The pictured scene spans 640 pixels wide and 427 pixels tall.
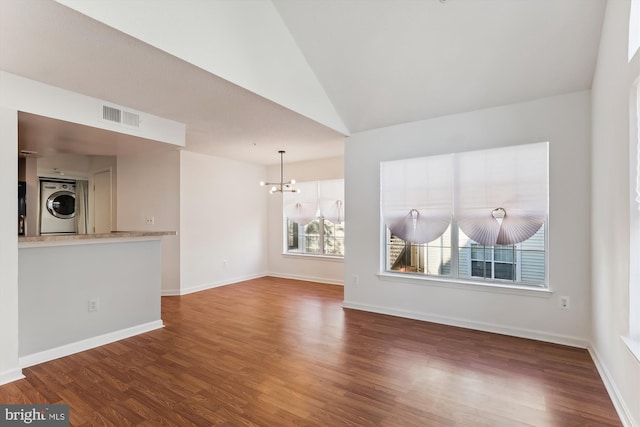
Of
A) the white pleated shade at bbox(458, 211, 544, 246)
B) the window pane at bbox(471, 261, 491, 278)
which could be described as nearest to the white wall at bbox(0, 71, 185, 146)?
the white pleated shade at bbox(458, 211, 544, 246)

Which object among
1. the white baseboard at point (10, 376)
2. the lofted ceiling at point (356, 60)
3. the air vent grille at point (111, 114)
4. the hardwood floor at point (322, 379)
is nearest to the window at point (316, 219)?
the lofted ceiling at point (356, 60)

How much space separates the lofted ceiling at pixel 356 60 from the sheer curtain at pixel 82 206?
2.29 meters

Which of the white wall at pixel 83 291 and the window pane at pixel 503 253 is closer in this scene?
the white wall at pixel 83 291

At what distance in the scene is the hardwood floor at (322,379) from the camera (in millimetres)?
2109

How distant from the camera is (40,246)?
2961mm

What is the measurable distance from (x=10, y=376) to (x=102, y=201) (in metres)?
4.26

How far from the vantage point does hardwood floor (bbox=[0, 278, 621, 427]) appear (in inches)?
83.0

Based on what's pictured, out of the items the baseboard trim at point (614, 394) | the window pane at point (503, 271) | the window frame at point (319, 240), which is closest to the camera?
the baseboard trim at point (614, 394)

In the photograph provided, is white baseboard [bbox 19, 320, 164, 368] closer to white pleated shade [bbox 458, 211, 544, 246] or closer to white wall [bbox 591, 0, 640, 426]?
white pleated shade [bbox 458, 211, 544, 246]

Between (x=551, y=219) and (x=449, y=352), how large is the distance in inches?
71.4

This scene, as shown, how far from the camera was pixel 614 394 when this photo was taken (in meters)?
2.26

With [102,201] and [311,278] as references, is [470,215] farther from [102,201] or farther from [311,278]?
[102,201]

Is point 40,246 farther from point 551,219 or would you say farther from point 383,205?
point 551,219

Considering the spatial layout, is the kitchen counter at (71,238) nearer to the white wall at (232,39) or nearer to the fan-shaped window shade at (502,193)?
the white wall at (232,39)
